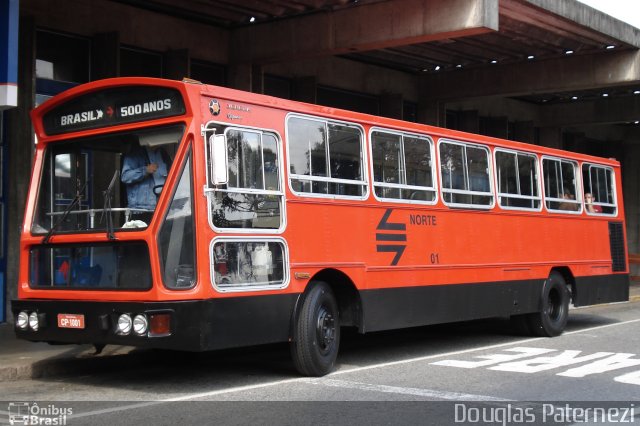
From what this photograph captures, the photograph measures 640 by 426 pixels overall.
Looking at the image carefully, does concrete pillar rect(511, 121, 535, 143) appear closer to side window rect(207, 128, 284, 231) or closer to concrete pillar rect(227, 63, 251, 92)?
concrete pillar rect(227, 63, 251, 92)

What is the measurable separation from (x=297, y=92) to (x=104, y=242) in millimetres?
12316

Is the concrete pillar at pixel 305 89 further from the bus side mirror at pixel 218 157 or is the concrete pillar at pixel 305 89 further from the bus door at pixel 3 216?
the bus side mirror at pixel 218 157

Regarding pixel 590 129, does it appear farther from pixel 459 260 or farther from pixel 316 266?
pixel 316 266

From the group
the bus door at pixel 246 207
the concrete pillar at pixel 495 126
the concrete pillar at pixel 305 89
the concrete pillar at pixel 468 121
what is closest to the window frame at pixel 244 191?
the bus door at pixel 246 207

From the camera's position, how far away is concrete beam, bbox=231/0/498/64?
15984mm

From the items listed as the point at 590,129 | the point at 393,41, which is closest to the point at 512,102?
the point at 590,129

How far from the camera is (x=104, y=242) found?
8.23 metres

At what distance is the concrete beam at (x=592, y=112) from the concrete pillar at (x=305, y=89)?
476 inches

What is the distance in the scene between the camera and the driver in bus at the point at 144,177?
830cm

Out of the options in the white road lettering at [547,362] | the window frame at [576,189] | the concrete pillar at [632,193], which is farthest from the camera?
the concrete pillar at [632,193]

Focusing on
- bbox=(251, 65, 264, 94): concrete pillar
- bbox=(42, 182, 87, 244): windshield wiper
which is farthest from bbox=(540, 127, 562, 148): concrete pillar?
bbox=(42, 182, 87, 244): windshield wiper

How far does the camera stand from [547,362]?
10.6 meters

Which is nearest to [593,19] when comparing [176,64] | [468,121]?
[468,121]

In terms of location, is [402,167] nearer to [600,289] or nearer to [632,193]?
[600,289]
